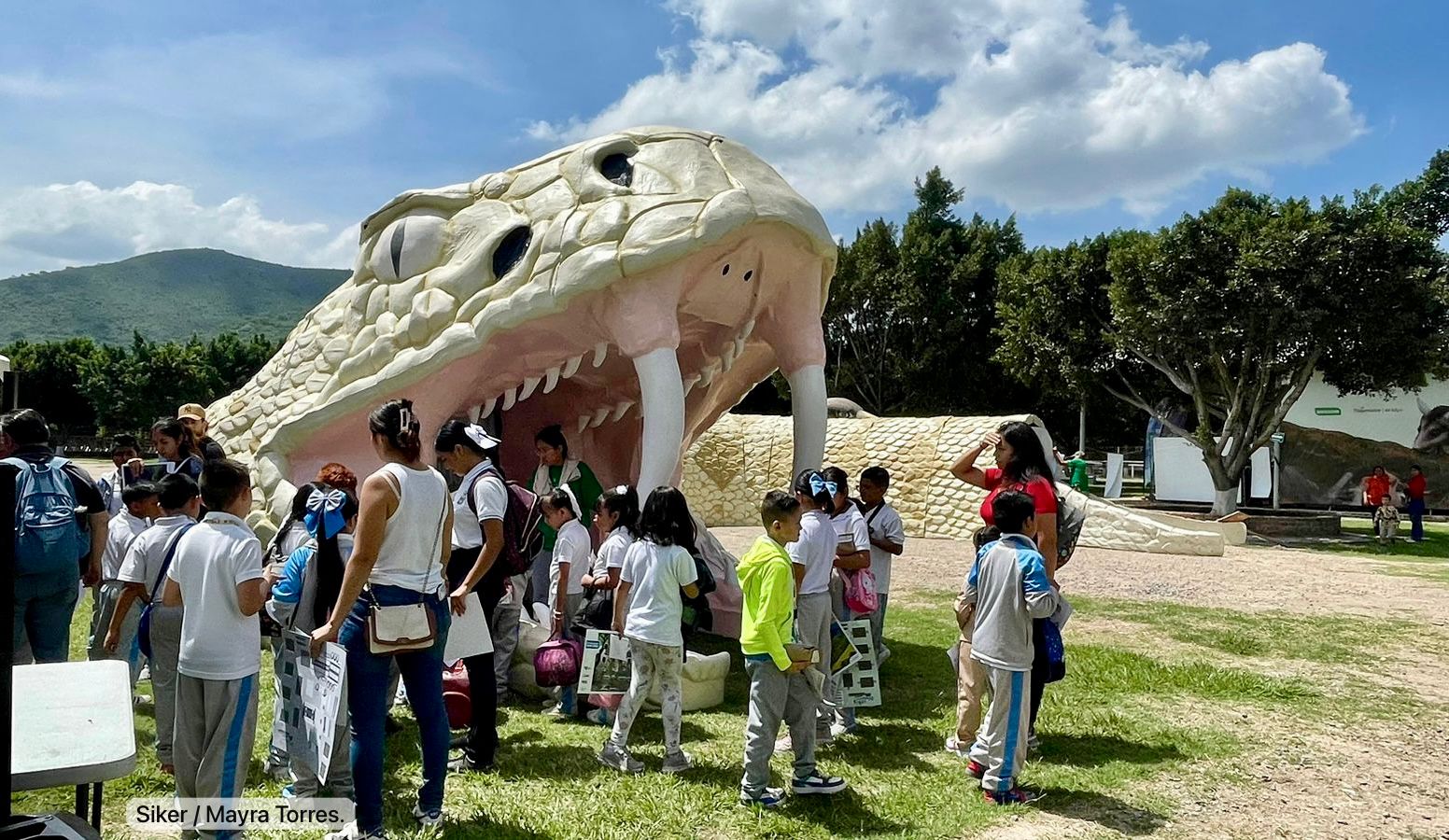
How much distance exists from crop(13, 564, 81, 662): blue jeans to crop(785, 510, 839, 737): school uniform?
2.94m

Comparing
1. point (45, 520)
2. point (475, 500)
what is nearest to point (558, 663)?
point (475, 500)

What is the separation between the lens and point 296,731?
3.06 metres

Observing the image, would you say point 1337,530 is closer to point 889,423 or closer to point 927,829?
point 889,423

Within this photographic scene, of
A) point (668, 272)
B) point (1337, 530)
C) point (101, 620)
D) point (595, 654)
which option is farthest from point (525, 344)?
point (1337, 530)

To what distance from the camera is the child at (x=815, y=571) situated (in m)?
4.13

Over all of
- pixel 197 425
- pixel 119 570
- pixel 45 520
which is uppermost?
pixel 197 425

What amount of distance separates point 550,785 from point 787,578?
1220mm

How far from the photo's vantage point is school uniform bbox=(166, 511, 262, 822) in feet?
9.41

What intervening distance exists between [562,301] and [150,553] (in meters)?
2.26

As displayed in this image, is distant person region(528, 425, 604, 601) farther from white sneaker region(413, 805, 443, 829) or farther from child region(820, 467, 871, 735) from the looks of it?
white sneaker region(413, 805, 443, 829)

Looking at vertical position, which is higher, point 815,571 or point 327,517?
point 327,517

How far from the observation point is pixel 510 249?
539 centimetres

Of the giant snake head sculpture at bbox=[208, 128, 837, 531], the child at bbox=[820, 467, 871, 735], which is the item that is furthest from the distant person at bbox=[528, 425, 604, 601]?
the child at bbox=[820, 467, 871, 735]

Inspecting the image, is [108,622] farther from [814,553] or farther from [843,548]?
[843,548]
